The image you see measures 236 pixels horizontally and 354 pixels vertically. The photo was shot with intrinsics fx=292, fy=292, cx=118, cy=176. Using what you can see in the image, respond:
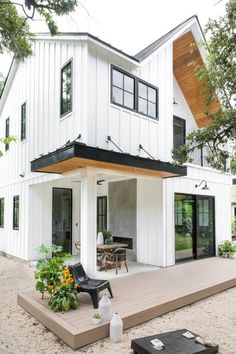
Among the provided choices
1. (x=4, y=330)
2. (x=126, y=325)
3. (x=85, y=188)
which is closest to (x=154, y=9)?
(x=85, y=188)

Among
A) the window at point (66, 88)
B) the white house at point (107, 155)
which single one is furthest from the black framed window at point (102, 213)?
the window at point (66, 88)

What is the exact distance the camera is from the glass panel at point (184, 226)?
9453 millimetres

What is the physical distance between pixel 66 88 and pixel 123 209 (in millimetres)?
4652

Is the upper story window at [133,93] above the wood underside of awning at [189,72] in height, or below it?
below

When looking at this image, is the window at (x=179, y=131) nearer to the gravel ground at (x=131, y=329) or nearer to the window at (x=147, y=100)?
the window at (x=147, y=100)

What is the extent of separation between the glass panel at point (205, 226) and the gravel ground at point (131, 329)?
376 cm

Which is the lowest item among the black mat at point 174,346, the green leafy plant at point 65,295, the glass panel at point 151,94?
the black mat at point 174,346

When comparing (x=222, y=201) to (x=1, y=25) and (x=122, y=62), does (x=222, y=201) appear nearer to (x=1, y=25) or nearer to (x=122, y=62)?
(x=122, y=62)

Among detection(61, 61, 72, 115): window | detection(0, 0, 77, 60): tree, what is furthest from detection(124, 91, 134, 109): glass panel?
detection(0, 0, 77, 60): tree

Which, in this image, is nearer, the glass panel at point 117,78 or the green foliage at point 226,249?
the glass panel at point 117,78

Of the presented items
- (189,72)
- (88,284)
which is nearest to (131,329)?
(88,284)

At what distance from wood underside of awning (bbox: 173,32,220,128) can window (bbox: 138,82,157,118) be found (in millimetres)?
2099

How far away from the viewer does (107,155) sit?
6.20m

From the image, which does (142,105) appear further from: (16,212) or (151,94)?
(16,212)
